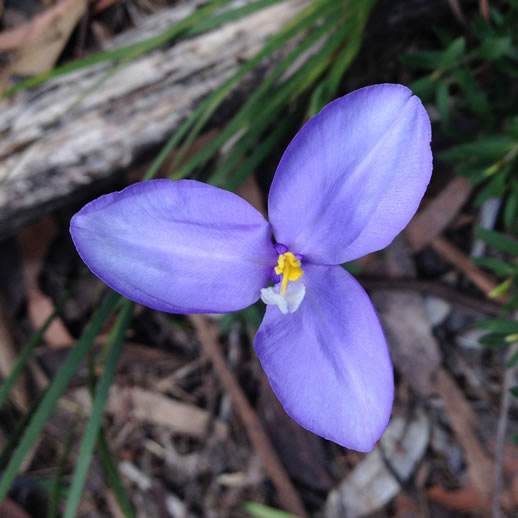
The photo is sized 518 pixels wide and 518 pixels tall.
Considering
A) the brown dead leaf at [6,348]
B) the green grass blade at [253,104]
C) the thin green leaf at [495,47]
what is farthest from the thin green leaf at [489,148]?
the brown dead leaf at [6,348]

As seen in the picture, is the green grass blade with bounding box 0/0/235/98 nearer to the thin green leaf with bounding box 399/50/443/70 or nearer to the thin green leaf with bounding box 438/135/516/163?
the thin green leaf with bounding box 399/50/443/70

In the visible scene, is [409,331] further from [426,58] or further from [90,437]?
[90,437]

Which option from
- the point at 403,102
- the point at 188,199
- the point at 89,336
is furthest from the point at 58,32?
the point at 403,102

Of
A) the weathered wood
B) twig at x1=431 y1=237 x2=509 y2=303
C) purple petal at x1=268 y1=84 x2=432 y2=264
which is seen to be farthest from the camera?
twig at x1=431 y1=237 x2=509 y2=303

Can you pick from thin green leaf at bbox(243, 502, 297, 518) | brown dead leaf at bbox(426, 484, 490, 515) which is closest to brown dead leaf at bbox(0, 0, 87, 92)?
thin green leaf at bbox(243, 502, 297, 518)

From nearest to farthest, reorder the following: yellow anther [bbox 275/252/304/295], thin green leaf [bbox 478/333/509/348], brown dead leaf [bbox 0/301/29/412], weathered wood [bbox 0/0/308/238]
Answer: yellow anther [bbox 275/252/304/295], thin green leaf [bbox 478/333/509/348], weathered wood [bbox 0/0/308/238], brown dead leaf [bbox 0/301/29/412]

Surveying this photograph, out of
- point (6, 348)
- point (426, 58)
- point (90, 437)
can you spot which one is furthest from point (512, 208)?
point (6, 348)
